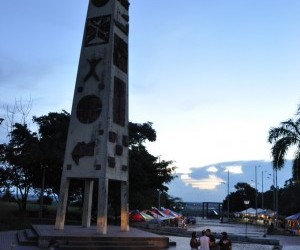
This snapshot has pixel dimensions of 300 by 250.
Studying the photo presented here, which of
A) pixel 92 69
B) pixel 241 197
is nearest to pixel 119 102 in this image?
pixel 92 69

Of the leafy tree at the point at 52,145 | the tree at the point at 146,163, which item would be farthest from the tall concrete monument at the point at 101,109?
the tree at the point at 146,163

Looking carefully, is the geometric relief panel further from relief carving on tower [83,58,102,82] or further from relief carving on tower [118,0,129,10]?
relief carving on tower [118,0,129,10]

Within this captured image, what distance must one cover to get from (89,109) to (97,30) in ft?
14.0

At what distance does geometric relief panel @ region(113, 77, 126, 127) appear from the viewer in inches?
958

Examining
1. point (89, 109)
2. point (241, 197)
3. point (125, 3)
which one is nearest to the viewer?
point (89, 109)

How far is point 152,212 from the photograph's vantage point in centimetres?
5550

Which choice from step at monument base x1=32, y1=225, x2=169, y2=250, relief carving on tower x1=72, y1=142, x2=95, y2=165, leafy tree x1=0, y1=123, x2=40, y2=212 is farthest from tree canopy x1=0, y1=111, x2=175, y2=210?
step at monument base x1=32, y1=225, x2=169, y2=250

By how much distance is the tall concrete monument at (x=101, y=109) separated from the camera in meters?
23.5

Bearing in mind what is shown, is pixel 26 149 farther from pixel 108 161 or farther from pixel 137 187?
Result: pixel 108 161

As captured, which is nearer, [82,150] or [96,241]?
[96,241]

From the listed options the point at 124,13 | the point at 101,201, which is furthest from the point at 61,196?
the point at 124,13

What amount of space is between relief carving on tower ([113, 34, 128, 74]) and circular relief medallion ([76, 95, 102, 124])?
2.20 metres

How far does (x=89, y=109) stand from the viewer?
24.3 meters

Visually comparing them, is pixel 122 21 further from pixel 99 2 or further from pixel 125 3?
pixel 99 2
